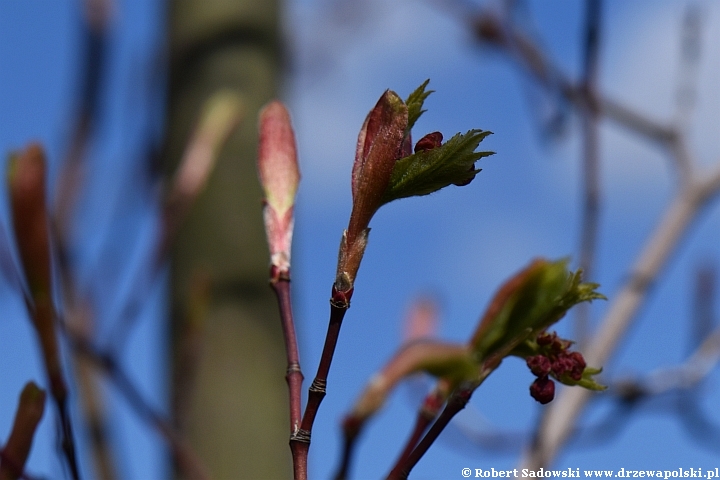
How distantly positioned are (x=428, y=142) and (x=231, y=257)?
1014 mm

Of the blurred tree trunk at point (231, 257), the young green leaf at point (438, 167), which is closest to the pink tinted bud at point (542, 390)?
the young green leaf at point (438, 167)

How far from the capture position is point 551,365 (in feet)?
1.36

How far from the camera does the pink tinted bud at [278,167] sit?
0.49m

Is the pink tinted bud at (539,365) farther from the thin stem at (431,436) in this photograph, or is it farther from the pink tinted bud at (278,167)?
the pink tinted bud at (278,167)

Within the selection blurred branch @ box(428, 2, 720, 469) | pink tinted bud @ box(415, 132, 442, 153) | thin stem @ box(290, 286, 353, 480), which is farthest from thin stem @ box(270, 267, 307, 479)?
blurred branch @ box(428, 2, 720, 469)

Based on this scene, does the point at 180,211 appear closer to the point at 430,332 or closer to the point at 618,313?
the point at 430,332

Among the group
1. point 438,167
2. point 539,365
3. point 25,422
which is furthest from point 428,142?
point 25,422

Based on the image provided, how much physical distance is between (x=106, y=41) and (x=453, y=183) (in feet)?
3.16

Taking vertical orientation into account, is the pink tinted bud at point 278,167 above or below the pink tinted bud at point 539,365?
above

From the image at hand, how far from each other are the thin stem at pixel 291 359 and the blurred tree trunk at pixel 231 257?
63 cm

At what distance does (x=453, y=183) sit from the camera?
0.40 m

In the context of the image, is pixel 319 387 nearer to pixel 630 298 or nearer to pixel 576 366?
pixel 576 366

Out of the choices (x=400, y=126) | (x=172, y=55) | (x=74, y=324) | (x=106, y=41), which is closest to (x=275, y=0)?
(x=172, y=55)

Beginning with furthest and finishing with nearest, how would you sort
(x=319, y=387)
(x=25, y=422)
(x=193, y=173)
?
(x=193, y=173) < (x=25, y=422) < (x=319, y=387)
